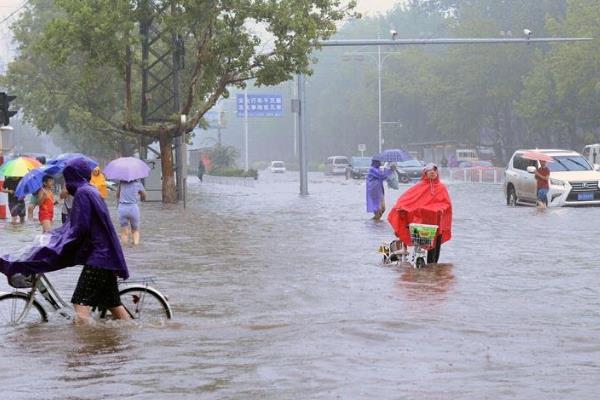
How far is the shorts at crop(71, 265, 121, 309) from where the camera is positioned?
37.1ft

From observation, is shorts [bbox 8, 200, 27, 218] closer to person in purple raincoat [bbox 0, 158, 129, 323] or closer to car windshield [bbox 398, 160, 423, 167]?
person in purple raincoat [bbox 0, 158, 129, 323]

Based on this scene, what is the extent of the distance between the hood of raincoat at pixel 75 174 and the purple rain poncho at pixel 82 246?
0.21 feet

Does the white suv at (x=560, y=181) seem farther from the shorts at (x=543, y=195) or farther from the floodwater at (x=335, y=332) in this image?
the floodwater at (x=335, y=332)

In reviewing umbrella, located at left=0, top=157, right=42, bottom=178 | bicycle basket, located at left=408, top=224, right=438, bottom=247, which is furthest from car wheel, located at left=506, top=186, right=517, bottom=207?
bicycle basket, located at left=408, top=224, right=438, bottom=247

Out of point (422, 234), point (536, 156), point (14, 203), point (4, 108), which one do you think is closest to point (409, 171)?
point (536, 156)

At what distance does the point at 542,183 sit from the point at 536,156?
1.52 m

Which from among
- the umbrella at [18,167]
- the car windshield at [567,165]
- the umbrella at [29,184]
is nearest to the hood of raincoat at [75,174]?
the umbrella at [29,184]

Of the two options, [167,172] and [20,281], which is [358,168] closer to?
[167,172]

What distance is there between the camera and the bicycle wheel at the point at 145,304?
38.8 feet

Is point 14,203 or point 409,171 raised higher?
point 14,203

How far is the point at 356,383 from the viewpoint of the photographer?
8578 millimetres

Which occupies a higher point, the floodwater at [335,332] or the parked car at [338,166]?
the floodwater at [335,332]

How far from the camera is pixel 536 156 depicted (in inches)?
1421

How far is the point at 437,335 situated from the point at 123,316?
2812mm
